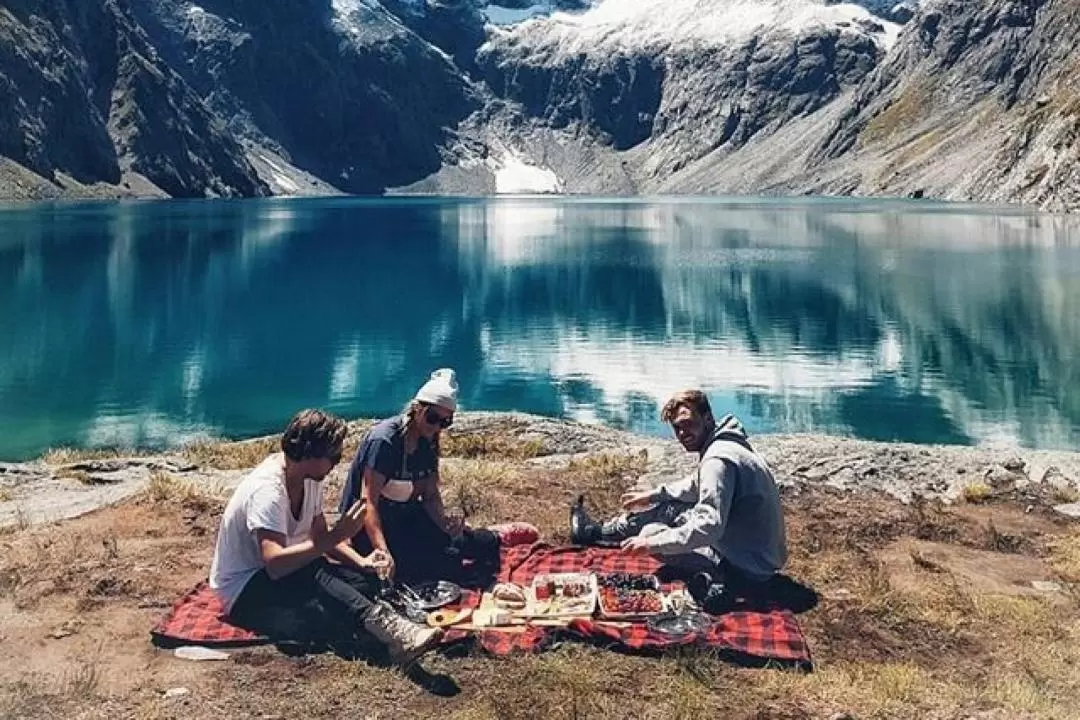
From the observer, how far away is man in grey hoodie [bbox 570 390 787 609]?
10.1 m

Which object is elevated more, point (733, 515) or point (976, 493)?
point (733, 515)

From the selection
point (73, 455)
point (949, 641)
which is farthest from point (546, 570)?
point (73, 455)

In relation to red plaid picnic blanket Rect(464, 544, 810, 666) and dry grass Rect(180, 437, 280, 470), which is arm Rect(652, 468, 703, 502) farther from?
dry grass Rect(180, 437, 280, 470)

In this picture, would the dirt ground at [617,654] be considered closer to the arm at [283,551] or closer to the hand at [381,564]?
the arm at [283,551]

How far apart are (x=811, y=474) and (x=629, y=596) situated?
23.8 feet

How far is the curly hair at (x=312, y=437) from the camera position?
878 cm

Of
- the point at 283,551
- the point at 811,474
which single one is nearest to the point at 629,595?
the point at 283,551

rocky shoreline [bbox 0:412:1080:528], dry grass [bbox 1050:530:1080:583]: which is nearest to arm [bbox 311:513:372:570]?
rocky shoreline [bbox 0:412:1080:528]

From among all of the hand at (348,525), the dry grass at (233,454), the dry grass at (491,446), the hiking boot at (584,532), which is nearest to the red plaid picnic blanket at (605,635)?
the hand at (348,525)

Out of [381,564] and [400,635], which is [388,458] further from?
[400,635]

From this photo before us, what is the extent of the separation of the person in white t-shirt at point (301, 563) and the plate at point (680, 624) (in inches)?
78.4

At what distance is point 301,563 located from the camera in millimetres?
9141

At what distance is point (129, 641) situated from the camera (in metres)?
9.41

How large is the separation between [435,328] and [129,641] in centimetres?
4064
